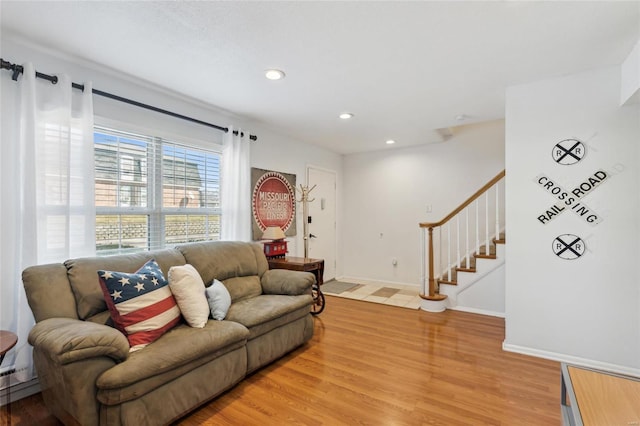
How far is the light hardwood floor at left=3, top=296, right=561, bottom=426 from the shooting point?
1881 millimetres

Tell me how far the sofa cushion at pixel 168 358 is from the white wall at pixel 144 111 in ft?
3.71

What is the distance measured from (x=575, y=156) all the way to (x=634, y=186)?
45 centimetres

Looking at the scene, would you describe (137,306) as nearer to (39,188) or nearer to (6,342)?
(6,342)

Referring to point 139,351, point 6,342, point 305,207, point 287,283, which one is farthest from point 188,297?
point 305,207

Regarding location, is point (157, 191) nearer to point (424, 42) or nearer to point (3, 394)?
point (3, 394)

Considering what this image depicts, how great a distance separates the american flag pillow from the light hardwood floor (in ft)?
1.94

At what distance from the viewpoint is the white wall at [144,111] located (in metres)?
2.06

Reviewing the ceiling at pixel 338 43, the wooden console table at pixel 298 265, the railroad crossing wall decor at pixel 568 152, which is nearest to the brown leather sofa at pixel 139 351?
the wooden console table at pixel 298 265

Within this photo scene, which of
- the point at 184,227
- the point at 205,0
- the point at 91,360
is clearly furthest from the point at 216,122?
the point at 91,360

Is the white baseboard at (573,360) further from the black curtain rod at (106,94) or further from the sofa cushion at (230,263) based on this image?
the black curtain rod at (106,94)

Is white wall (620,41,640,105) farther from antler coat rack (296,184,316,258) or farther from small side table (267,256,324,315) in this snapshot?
antler coat rack (296,184,316,258)

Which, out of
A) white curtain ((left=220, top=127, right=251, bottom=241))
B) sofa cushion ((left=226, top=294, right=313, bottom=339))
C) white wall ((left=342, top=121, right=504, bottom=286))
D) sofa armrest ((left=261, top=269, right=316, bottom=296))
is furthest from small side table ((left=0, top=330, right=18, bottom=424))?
white wall ((left=342, top=121, right=504, bottom=286))

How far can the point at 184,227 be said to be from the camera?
3.21 metres

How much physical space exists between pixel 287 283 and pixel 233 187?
1.33 meters
